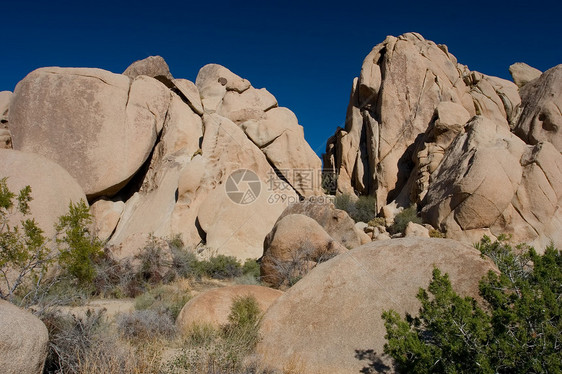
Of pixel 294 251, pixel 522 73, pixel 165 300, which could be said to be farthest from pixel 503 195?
pixel 522 73

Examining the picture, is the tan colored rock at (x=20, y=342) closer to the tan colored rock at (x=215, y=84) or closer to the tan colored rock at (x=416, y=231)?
the tan colored rock at (x=416, y=231)

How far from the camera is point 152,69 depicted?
21.1m

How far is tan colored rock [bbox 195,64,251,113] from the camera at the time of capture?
23656mm

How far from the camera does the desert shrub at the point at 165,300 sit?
7.22 m

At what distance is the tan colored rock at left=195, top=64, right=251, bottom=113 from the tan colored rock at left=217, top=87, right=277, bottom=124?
0.96 feet

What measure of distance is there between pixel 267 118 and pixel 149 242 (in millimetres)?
11868

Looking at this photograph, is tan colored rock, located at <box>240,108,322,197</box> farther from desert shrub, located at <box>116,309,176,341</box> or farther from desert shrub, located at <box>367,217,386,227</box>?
desert shrub, located at <box>116,309,176,341</box>

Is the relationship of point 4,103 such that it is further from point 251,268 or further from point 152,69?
point 251,268

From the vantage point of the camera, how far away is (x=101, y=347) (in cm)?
439

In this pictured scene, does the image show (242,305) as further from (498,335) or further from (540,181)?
(540,181)

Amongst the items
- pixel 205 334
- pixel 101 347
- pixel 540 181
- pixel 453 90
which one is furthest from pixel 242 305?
pixel 453 90

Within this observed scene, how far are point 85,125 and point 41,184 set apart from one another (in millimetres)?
6907

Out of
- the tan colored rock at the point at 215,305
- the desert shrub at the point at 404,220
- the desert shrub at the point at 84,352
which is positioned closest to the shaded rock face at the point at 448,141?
the desert shrub at the point at 404,220

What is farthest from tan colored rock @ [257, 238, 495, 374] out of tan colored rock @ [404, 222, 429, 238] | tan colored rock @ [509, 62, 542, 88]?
tan colored rock @ [509, 62, 542, 88]
